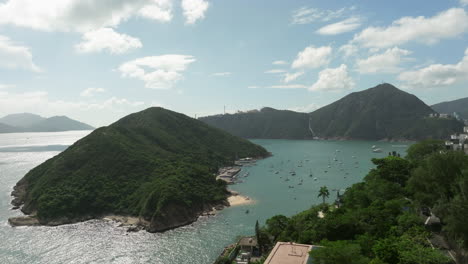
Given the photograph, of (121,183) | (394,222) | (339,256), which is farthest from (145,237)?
(339,256)

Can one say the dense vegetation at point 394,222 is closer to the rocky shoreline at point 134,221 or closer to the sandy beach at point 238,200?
the rocky shoreline at point 134,221

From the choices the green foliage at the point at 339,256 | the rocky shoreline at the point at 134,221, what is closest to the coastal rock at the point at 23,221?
the rocky shoreline at the point at 134,221

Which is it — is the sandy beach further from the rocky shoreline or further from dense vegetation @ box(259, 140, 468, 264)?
dense vegetation @ box(259, 140, 468, 264)

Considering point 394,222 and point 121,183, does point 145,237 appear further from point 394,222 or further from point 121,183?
point 394,222

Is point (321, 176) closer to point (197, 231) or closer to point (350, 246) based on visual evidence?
point (197, 231)

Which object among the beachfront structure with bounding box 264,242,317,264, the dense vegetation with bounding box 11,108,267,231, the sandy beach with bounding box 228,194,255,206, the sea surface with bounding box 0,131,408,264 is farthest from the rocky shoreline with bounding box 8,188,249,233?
the beachfront structure with bounding box 264,242,317,264

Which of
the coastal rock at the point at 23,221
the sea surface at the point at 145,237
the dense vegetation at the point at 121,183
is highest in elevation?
the dense vegetation at the point at 121,183
